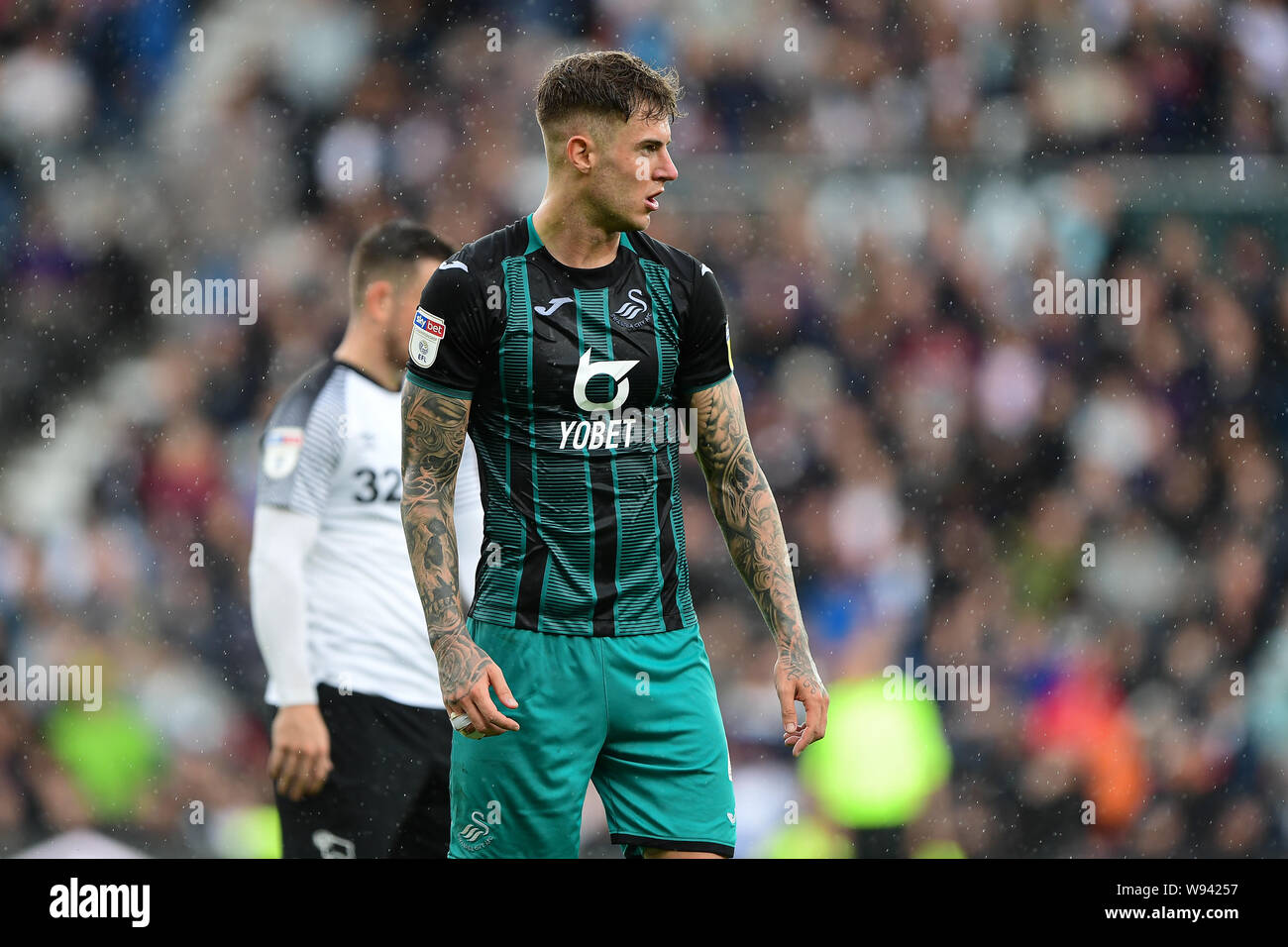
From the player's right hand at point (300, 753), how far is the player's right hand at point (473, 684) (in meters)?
1.69

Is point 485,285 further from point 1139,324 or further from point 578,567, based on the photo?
point 1139,324

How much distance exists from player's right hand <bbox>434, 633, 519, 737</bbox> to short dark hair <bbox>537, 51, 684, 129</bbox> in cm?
114

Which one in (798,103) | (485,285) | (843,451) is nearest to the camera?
(485,285)

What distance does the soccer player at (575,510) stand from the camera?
301 cm

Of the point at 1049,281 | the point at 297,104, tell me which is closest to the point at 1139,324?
the point at 1049,281

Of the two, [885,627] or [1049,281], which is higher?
[1049,281]

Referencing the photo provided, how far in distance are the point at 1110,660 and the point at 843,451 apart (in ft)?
5.05

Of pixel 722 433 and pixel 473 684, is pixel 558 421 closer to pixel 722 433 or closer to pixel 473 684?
pixel 722 433

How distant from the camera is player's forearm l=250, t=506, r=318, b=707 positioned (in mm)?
4520

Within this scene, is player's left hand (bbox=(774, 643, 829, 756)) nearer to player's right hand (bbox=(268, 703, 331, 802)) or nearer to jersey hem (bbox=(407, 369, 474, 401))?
jersey hem (bbox=(407, 369, 474, 401))

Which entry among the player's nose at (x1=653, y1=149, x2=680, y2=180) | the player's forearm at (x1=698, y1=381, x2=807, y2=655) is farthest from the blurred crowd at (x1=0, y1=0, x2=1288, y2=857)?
the player's nose at (x1=653, y1=149, x2=680, y2=180)

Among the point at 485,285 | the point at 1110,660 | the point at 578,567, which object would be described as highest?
the point at 485,285

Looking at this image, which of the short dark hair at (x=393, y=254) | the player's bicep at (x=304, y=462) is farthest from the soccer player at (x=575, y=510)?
the short dark hair at (x=393, y=254)

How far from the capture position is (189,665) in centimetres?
657
